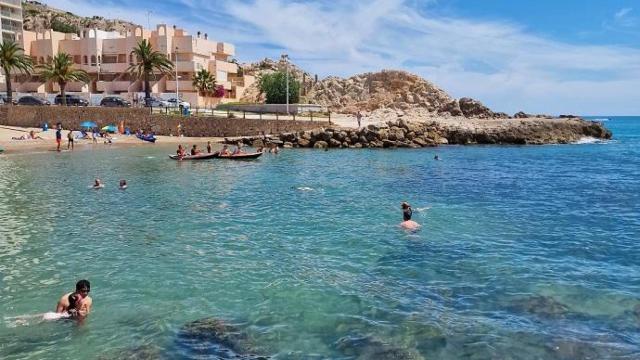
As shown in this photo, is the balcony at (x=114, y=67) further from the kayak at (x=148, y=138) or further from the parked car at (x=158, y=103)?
the kayak at (x=148, y=138)

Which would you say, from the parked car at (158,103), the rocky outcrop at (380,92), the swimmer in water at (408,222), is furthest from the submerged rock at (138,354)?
the rocky outcrop at (380,92)

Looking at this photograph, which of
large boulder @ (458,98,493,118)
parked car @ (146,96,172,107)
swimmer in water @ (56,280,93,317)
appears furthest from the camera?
large boulder @ (458,98,493,118)

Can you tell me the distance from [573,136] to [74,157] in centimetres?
6388

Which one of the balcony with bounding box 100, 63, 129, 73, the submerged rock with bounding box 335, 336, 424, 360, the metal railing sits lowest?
the submerged rock with bounding box 335, 336, 424, 360

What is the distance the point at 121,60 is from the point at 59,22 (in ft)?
305

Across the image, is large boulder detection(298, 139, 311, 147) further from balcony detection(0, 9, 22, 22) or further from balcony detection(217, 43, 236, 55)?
balcony detection(0, 9, 22, 22)

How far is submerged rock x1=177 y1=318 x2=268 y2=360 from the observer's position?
32.7ft

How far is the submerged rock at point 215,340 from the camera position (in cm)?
997

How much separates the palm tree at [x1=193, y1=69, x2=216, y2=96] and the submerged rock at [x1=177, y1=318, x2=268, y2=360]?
255ft

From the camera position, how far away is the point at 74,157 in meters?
46.3

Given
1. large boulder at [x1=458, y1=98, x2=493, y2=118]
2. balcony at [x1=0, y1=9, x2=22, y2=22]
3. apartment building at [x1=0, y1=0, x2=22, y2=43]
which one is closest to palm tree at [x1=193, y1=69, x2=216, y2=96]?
apartment building at [x1=0, y1=0, x2=22, y2=43]

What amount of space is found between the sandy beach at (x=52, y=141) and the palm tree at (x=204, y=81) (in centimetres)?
2354

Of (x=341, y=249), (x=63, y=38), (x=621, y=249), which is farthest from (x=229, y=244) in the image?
(x=63, y=38)

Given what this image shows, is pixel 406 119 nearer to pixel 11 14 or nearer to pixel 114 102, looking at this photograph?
pixel 114 102
